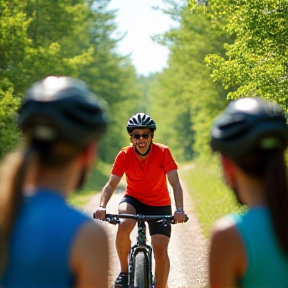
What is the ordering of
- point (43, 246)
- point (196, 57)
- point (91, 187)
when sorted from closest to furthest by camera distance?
1. point (43, 246)
2. point (196, 57)
3. point (91, 187)

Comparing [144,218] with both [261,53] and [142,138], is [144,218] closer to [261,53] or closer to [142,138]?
[142,138]

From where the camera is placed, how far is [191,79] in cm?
3158

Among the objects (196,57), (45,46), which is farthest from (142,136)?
(196,57)

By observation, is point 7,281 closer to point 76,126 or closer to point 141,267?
point 76,126

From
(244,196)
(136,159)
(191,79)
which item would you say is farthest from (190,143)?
(244,196)

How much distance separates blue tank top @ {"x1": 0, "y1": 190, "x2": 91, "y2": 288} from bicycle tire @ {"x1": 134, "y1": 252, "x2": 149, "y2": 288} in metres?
3.85

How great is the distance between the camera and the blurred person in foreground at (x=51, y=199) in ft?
8.03

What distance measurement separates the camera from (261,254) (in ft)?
8.59

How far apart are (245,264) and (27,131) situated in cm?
101

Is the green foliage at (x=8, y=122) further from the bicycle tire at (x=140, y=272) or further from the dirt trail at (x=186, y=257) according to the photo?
the bicycle tire at (x=140, y=272)

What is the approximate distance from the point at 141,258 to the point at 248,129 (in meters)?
3.84

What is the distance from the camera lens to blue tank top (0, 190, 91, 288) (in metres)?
2.43

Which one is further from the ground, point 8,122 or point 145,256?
point 8,122

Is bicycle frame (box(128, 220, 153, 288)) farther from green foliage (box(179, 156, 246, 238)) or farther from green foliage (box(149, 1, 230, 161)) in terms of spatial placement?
green foliage (box(149, 1, 230, 161))
